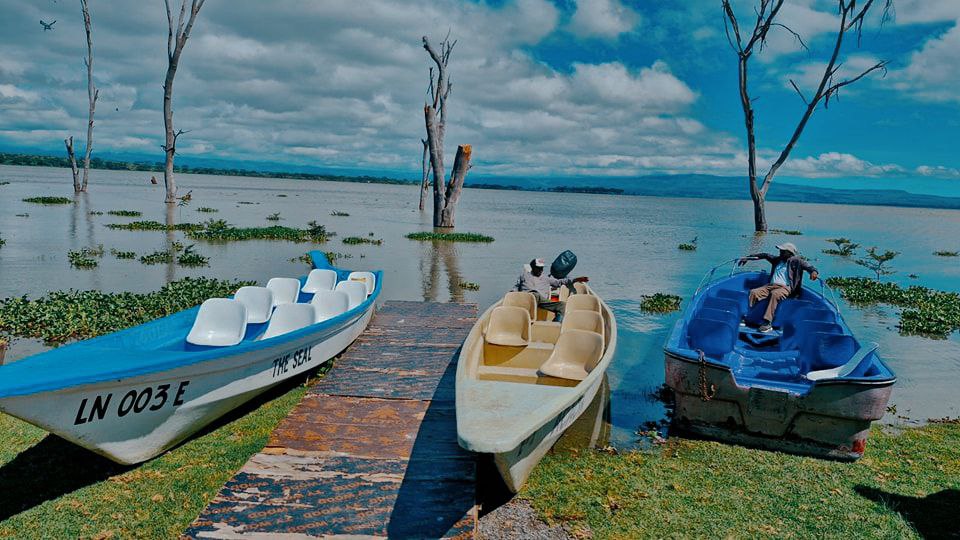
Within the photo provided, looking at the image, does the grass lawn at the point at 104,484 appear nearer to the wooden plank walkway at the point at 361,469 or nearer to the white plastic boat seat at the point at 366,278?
the wooden plank walkway at the point at 361,469

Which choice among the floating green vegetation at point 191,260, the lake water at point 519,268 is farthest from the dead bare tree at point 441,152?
the floating green vegetation at point 191,260

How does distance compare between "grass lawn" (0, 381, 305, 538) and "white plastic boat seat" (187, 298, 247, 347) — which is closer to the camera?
"grass lawn" (0, 381, 305, 538)

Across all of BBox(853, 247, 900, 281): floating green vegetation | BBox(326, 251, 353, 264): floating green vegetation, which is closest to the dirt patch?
BBox(326, 251, 353, 264): floating green vegetation

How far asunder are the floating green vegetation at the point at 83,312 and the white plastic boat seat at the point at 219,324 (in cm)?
375

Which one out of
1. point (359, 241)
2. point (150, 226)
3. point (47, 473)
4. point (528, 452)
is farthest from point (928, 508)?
point (150, 226)

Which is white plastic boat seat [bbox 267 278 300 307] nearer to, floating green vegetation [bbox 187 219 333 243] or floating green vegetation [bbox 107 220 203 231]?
floating green vegetation [bbox 187 219 333 243]

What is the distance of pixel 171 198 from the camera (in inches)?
1686

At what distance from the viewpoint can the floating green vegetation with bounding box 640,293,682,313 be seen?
54.3 ft

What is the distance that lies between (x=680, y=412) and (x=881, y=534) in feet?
8.73

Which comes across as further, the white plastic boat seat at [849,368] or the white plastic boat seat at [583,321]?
the white plastic boat seat at [583,321]

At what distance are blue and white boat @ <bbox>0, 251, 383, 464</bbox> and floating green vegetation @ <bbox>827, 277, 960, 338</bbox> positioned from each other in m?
14.1

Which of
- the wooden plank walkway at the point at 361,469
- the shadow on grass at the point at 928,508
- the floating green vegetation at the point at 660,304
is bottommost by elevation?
the shadow on grass at the point at 928,508

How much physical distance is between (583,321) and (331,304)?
4376 millimetres

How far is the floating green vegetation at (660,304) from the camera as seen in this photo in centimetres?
1655
